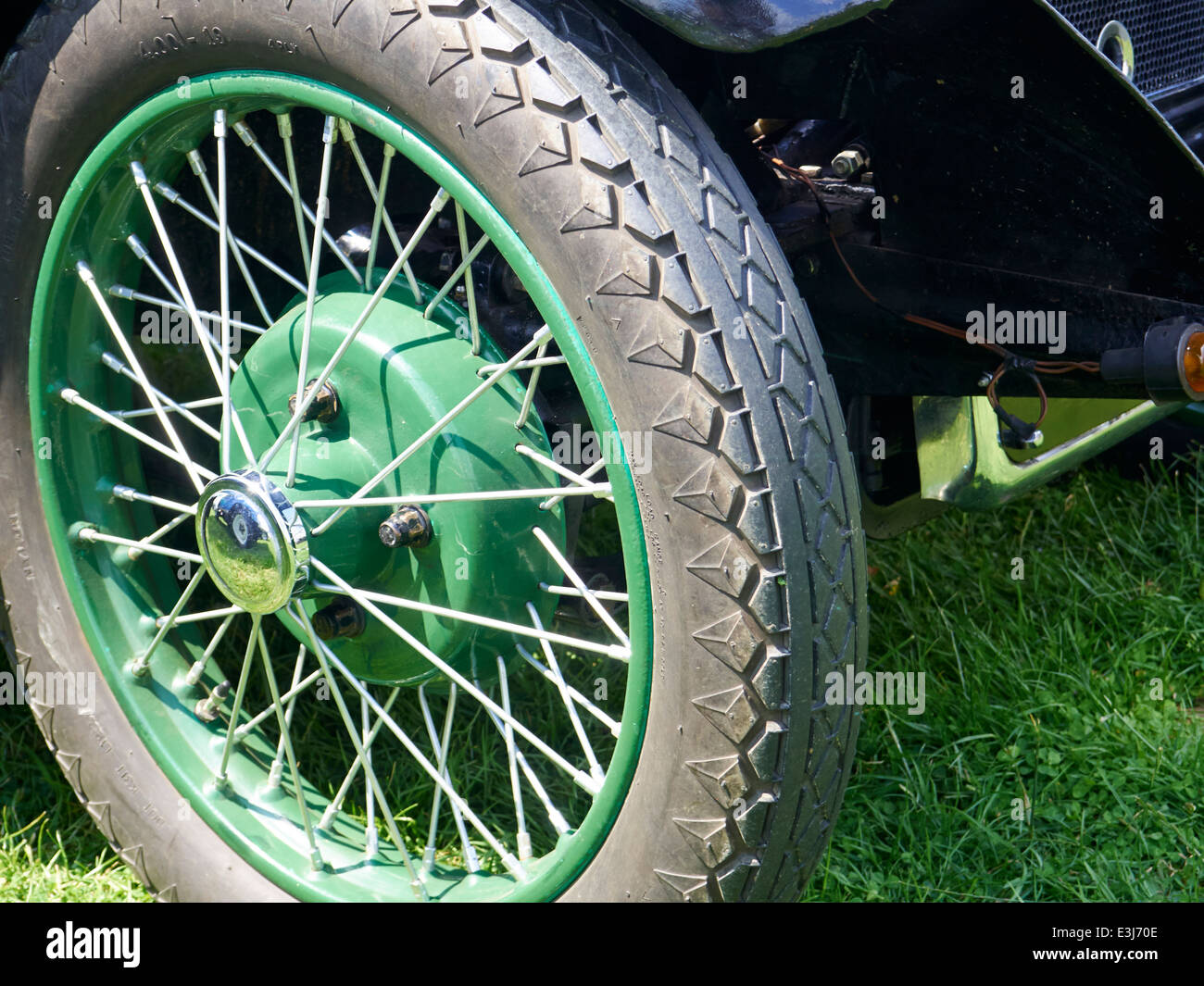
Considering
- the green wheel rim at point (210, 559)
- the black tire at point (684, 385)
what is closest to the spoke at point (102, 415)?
the green wheel rim at point (210, 559)

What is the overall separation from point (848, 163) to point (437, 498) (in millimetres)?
924

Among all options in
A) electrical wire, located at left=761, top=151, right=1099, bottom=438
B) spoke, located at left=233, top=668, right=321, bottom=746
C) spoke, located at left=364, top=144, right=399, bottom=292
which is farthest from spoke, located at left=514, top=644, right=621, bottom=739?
electrical wire, located at left=761, top=151, right=1099, bottom=438

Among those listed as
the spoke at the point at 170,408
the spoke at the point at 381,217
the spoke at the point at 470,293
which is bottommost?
the spoke at the point at 170,408

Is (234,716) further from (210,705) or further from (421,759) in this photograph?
(421,759)

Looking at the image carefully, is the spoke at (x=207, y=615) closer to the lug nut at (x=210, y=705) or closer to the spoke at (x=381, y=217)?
the lug nut at (x=210, y=705)

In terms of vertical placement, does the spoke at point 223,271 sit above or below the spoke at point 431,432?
above

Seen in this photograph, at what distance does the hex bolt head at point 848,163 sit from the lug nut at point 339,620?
1.06 m

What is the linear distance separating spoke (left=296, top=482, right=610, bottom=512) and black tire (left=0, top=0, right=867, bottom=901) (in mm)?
205

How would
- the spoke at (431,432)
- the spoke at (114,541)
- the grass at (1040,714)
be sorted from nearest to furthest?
the spoke at (431,432), the spoke at (114,541), the grass at (1040,714)

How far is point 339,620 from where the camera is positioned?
5.88 ft

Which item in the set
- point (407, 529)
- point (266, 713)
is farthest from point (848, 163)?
point (266, 713)

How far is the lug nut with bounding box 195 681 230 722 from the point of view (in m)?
2.04

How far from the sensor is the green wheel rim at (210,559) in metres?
1.54
